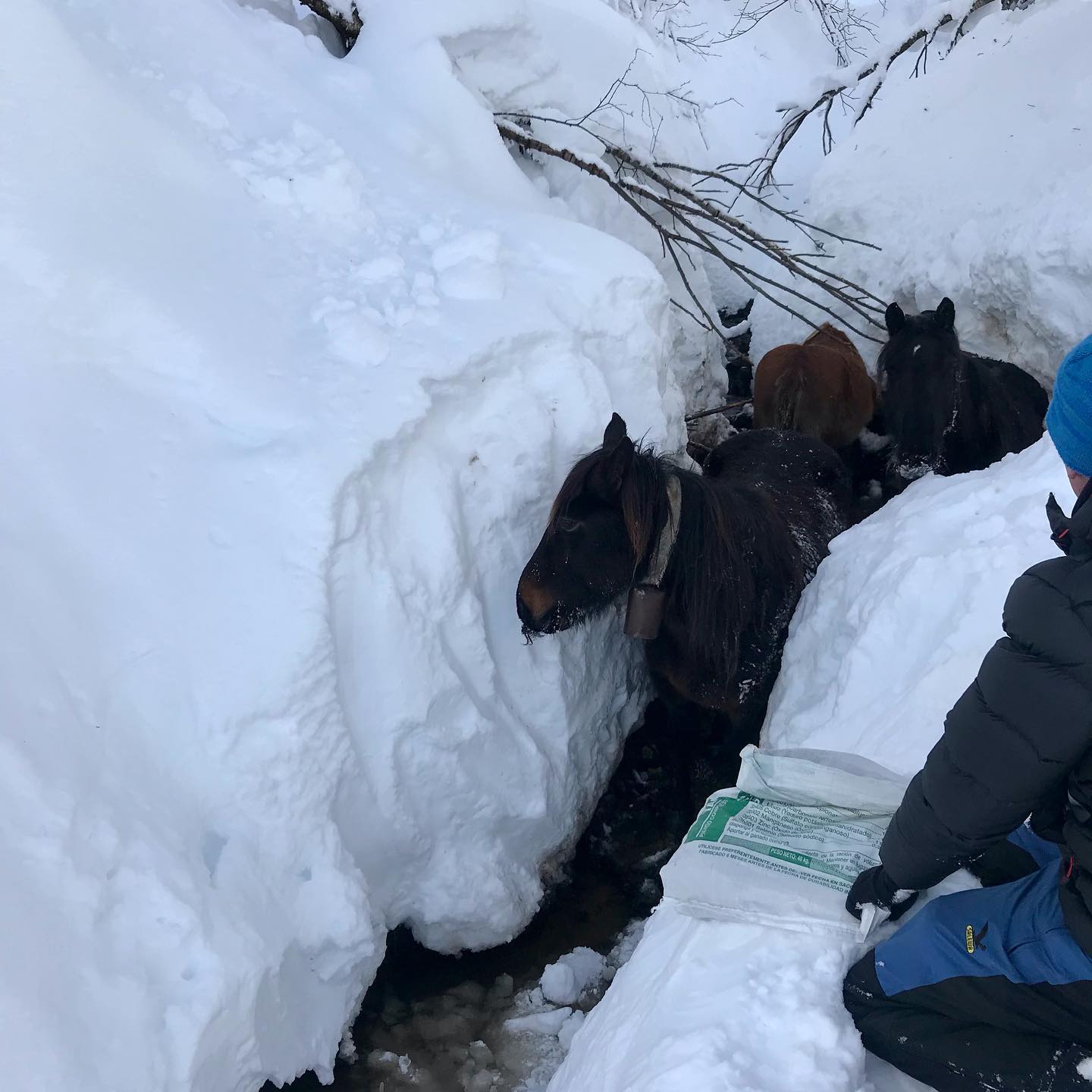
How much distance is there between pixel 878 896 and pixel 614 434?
74.6 inches

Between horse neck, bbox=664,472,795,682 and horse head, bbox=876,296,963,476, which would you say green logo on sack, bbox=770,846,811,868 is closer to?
horse neck, bbox=664,472,795,682

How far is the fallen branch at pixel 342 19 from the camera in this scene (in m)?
4.81

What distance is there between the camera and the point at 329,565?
2838 millimetres

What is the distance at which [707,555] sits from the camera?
348cm

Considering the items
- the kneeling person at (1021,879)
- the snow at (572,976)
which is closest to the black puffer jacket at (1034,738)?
the kneeling person at (1021,879)

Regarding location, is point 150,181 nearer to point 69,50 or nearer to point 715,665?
point 69,50

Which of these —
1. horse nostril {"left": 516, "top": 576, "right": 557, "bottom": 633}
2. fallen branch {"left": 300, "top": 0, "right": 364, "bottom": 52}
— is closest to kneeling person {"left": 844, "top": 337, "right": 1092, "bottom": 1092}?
horse nostril {"left": 516, "top": 576, "right": 557, "bottom": 633}

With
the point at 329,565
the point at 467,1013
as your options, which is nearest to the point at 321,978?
the point at 467,1013

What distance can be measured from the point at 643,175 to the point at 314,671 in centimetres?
454

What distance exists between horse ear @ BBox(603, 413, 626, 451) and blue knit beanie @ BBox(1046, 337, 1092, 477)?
1835mm

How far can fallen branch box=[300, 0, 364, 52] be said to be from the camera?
4809 millimetres

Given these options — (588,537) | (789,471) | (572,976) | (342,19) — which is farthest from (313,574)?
(342,19)

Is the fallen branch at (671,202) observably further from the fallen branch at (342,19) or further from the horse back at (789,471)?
the fallen branch at (342,19)

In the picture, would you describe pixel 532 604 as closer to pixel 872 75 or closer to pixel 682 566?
pixel 682 566
